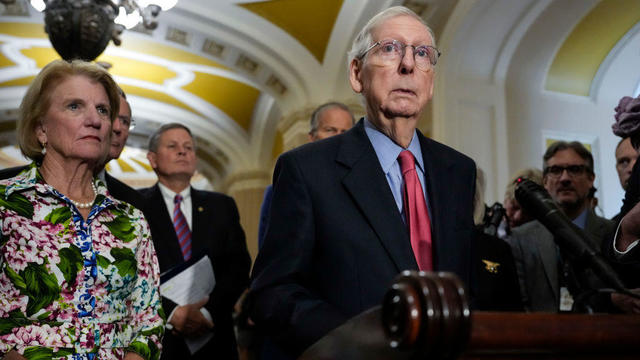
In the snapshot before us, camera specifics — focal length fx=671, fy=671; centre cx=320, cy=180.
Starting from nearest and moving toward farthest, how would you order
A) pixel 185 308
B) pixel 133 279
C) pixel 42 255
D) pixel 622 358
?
pixel 622 358 → pixel 42 255 → pixel 133 279 → pixel 185 308

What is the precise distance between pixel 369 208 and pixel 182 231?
1.98 metres

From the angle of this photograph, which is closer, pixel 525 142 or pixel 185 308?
pixel 185 308

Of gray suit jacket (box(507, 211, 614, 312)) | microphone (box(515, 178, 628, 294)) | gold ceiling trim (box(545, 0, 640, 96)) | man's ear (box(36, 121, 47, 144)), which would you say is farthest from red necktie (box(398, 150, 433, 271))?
gold ceiling trim (box(545, 0, 640, 96))

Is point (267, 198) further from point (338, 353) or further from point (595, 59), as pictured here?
point (595, 59)

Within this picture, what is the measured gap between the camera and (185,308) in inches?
113

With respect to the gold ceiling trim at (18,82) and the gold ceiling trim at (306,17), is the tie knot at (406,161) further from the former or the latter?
the gold ceiling trim at (18,82)

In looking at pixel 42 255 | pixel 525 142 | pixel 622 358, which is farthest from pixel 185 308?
pixel 525 142

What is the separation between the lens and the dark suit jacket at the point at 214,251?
3043mm

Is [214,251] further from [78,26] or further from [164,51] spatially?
[164,51]

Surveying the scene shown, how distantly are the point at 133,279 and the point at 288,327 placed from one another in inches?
31.9

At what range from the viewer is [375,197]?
4.93 feet

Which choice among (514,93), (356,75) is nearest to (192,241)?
(356,75)

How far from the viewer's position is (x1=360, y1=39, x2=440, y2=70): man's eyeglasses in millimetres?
1678

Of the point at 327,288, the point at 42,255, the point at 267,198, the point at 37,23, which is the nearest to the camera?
the point at 327,288
